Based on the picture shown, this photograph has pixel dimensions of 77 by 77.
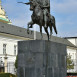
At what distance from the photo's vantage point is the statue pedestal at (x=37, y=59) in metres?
16.1

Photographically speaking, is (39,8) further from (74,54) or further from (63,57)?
(74,54)

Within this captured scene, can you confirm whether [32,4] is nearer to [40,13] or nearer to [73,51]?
[40,13]

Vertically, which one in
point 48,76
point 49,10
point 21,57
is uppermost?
point 49,10

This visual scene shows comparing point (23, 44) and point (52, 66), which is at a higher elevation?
point (23, 44)

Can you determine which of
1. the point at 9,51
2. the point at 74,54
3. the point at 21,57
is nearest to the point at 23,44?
the point at 21,57

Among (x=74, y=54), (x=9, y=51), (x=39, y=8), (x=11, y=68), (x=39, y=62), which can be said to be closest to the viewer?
(x=39, y=62)

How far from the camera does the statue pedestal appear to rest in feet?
53.0

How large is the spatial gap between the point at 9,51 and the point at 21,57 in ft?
127

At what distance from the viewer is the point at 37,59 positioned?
1617 cm

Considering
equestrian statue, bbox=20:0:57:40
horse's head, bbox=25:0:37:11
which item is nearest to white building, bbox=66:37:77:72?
equestrian statue, bbox=20:0:57:40

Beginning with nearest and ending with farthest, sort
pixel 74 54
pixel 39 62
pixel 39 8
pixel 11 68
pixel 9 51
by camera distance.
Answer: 1. pixel 39 62
2. pixel 39 8
3. pixel 11 68
4. pixel 9 51
5. pixel 74 54

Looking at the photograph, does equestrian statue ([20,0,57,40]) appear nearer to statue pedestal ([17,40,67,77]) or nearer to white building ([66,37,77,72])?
statue pedestal ([17,40,67,77])

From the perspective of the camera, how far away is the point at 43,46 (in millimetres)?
16312

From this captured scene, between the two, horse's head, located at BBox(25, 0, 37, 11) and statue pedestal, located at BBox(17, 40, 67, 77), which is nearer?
statue pedestal, located at BBox(17, 40, 67, 77)
